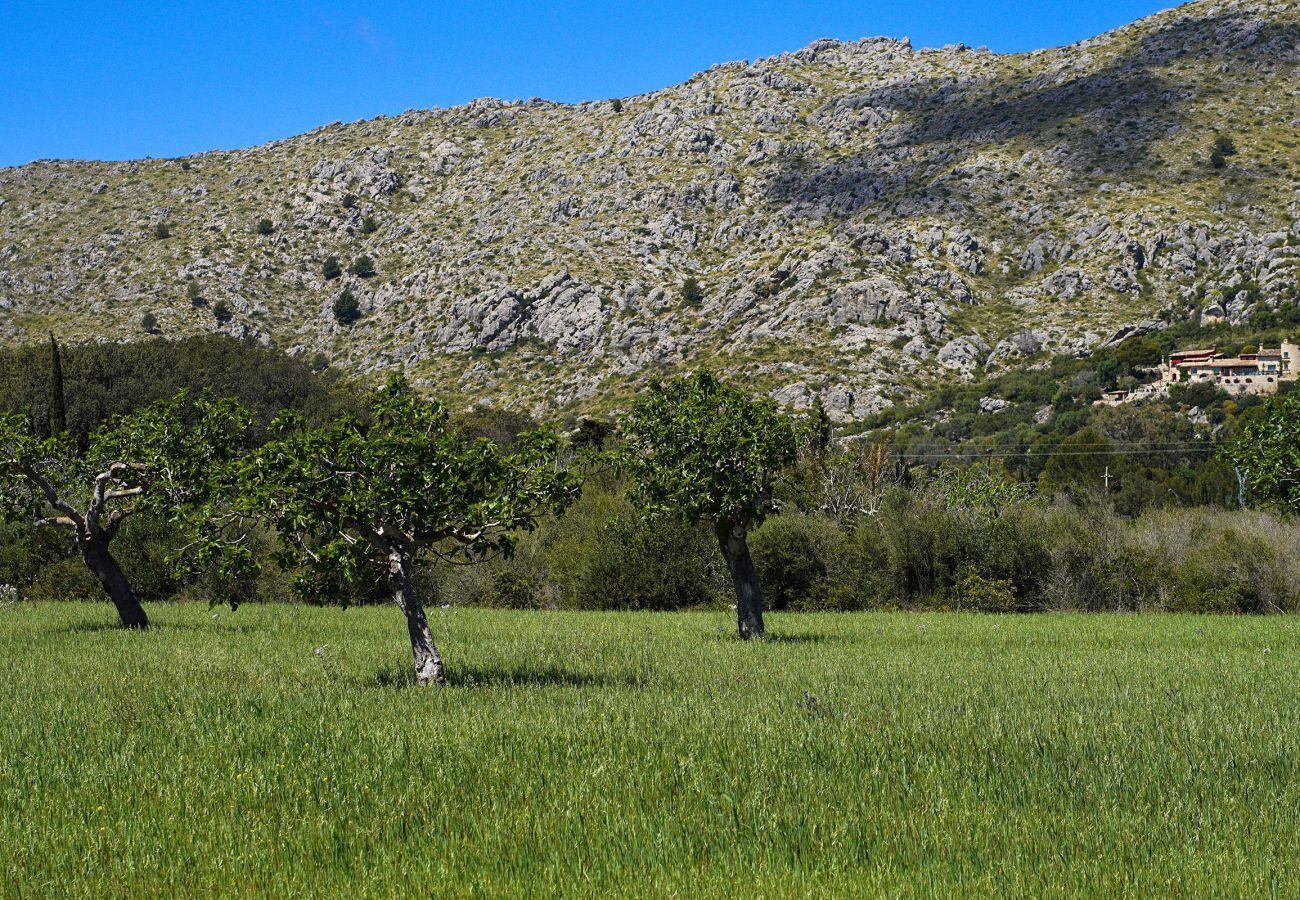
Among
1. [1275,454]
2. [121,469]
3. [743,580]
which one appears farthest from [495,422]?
[1275,454]

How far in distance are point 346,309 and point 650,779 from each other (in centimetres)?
10743

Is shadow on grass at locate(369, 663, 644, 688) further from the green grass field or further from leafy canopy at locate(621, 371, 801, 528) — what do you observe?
leafy canopy at locate(621, 371, 801, 528)

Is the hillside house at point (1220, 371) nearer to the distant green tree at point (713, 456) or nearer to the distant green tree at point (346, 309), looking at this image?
the distant green tree at point (713, 456)

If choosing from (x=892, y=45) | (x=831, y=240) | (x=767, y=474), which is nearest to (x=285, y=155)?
(x=831, y=240)

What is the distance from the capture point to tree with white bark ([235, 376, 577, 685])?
12.7m

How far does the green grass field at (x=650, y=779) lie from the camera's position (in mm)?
6152

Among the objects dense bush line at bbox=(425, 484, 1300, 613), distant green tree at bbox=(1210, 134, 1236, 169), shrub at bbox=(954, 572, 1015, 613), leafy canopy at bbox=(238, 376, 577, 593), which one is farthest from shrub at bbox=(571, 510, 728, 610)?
distant green tree at bbox=(1210, 134, 1236, 169)

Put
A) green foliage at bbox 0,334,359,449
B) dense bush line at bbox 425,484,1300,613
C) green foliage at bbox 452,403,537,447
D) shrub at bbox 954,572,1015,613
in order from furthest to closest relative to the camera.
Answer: green foliage at bbox 452,403,537,447, green foliage at bbox 0,334,359,449, dense bush line at bbox 425,484,1300,613, shrub at bbox 954,572,1015,613

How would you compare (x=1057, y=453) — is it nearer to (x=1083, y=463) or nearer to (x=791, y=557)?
(x=1083, y=463)

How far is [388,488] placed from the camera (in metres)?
12.8

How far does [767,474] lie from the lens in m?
21.1

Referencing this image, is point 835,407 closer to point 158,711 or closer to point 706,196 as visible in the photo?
point 706,196

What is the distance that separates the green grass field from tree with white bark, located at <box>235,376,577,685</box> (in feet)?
5.51

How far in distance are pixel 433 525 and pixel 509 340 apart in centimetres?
8936
